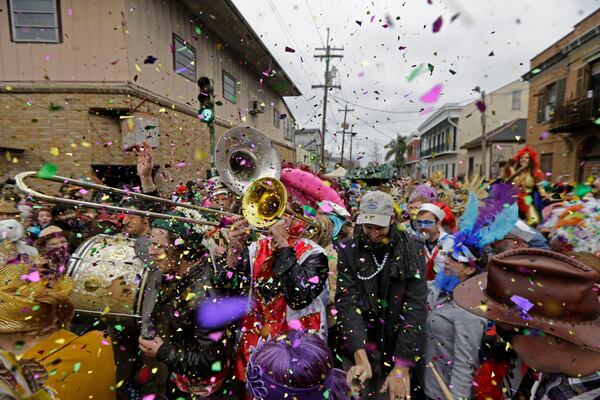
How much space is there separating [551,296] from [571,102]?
19.7m

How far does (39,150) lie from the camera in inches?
297

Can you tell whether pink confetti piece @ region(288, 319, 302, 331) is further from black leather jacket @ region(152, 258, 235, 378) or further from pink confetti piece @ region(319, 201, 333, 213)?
pink confetti piece @ region(319, 201, 333, 213)

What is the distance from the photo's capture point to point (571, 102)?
15.8 metres

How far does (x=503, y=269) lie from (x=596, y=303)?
0.31 metres

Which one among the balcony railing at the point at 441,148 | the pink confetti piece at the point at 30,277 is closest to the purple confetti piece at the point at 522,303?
the pink confetti piece at the point at 30,277

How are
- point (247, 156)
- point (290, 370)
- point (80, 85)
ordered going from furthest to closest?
point (80, 85), point (247, 156), point (290, 370)

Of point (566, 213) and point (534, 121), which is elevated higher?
point (534, 121)

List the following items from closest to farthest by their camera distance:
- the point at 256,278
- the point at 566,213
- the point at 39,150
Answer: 1. the point at 256,278
2. the point at 566,213
3. the point at 39,150

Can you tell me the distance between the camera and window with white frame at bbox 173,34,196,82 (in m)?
9.76

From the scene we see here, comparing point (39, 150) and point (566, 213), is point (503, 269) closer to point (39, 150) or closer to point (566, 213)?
point (566, 213)

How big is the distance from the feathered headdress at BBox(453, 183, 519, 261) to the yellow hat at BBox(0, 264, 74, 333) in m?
2.67

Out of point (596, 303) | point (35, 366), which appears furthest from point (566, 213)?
point (35, 366)

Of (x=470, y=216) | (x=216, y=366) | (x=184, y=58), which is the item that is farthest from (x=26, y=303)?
(x=184, y=58)

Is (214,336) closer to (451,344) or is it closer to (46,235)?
(451,344)
